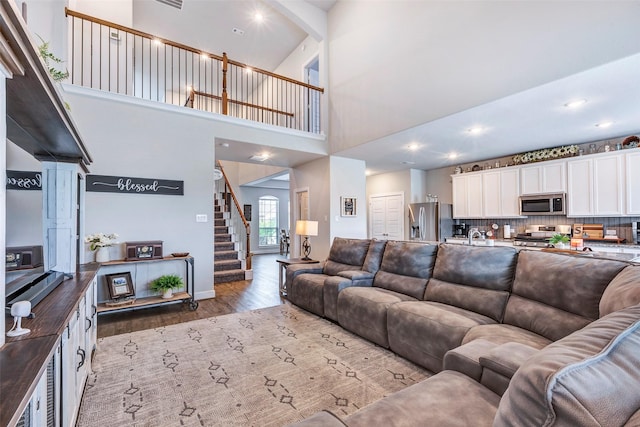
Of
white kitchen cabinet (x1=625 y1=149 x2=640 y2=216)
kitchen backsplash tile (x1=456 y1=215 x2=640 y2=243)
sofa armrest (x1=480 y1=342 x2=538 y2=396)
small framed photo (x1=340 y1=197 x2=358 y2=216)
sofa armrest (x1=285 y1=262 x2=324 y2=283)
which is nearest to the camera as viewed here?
sofa armrest (x1=480 y1=342 x2=538 y2=396)

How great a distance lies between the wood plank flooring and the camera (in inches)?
141

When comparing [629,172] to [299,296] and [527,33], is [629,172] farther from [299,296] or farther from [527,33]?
[299,296]

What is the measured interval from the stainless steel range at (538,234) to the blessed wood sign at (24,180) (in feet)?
21.7

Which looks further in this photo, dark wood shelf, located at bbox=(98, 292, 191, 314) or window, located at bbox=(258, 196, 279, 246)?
window, located at bbox=(258, 196, 279, 246)

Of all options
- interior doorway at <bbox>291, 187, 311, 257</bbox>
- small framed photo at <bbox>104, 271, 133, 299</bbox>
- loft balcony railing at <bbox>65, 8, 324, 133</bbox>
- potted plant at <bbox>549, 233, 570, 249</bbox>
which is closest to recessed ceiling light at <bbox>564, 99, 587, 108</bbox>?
potted plant at <bbox>549, 233, 570, 249</bbox>

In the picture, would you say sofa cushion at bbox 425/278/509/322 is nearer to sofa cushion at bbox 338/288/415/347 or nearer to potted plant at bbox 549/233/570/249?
sofa cushion at bbox 338/288/415/347

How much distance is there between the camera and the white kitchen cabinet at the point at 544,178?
207 inches

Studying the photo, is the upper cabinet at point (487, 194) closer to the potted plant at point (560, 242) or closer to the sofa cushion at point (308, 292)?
the potted plant at point (560, 242)

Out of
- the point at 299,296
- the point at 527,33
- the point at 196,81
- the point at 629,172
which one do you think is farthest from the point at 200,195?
the point at 629,172

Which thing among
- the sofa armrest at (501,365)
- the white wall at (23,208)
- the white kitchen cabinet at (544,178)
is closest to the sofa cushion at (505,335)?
the sofa armrest at (501,365)

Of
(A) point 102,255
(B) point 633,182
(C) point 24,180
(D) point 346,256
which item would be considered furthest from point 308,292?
(B) point 633,182

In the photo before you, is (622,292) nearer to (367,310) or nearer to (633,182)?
(367,310)

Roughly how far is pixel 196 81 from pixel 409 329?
9467 mm

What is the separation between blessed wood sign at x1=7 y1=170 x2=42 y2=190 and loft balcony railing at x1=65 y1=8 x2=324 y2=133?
91.8 inches
